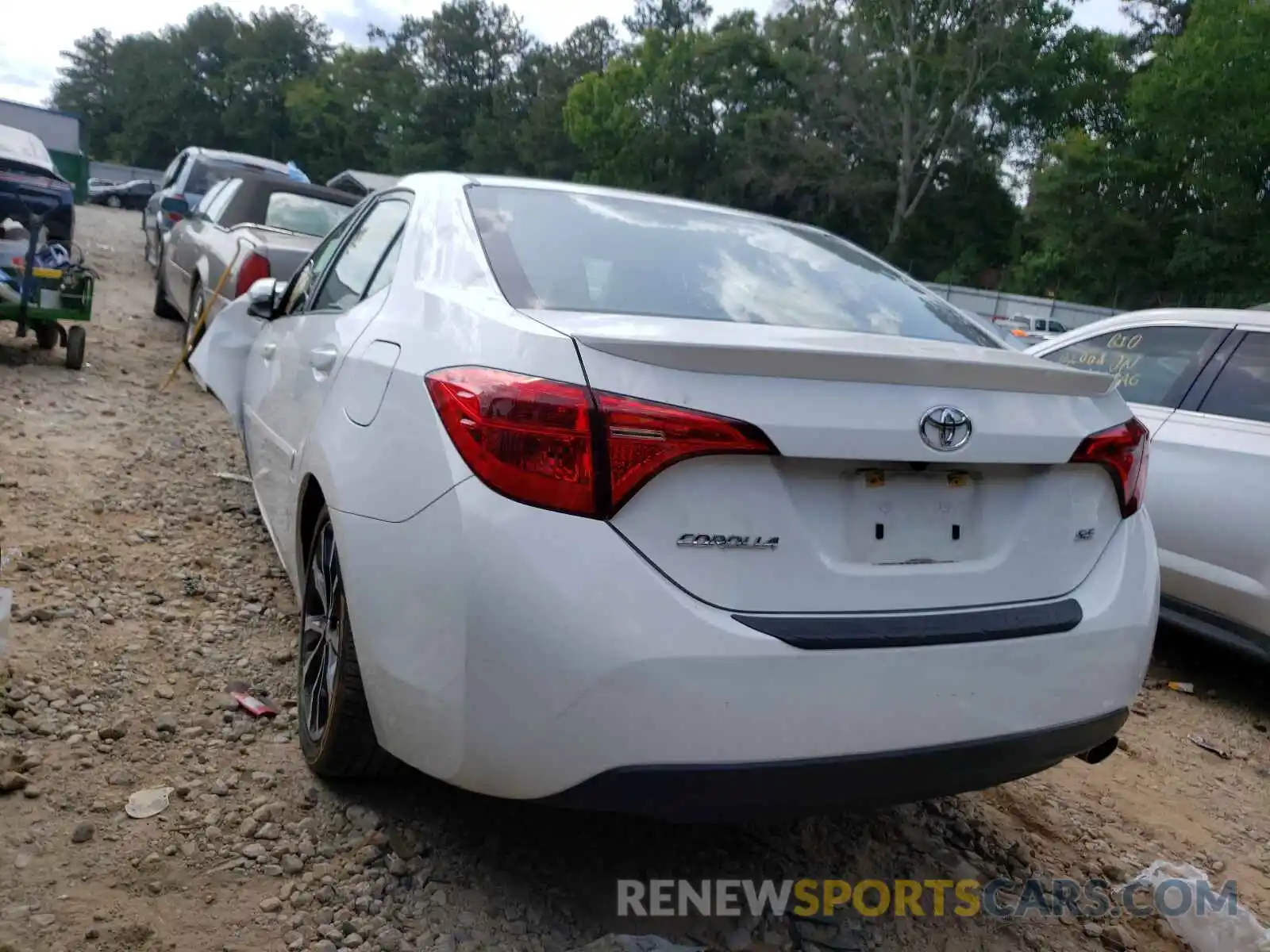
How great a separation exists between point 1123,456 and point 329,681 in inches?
76.4

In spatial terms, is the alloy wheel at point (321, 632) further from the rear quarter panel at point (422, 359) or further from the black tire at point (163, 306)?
the black tire at point (163, 306)

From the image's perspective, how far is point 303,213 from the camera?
27.2 ft

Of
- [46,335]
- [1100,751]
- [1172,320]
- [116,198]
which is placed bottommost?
[116,198]

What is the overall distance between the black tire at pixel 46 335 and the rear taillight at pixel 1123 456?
286 inches

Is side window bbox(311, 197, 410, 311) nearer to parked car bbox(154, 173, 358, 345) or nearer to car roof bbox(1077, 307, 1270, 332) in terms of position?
car roof bbox(1077, 307, 1270, 332)

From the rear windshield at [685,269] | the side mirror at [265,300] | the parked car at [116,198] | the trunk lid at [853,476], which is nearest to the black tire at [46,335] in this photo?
the side mirror at [265,300]

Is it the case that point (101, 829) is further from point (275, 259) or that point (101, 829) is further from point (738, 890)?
point (275, 259)

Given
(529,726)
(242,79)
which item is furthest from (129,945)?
(242,79)

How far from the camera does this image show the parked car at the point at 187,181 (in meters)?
11.8

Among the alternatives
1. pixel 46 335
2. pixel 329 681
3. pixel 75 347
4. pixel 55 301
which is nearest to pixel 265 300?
pixel 329 681

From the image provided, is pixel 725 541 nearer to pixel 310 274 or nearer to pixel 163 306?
pixel 310 274

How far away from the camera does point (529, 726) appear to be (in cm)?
183

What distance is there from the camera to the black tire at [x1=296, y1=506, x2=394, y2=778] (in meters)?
2.41

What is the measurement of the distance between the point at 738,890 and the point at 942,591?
914mm
